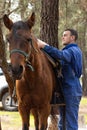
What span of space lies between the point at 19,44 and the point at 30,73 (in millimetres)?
687

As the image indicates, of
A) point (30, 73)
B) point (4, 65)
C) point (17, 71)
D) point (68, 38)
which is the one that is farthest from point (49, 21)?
point (17, 71)

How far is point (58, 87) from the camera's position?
7.11 metres

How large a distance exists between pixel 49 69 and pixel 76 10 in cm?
1956

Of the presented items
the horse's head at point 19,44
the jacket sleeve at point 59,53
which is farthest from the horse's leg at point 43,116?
the horse's head at point 19,44

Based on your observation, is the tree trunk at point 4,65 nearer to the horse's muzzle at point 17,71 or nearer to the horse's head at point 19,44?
the horse's head at point 19,44

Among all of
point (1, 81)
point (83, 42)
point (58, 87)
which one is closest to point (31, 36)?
point (58, 87)

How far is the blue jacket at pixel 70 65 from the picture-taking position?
6719 millimetres

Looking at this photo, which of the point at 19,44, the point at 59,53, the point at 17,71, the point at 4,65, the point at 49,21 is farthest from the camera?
the point at 49,21

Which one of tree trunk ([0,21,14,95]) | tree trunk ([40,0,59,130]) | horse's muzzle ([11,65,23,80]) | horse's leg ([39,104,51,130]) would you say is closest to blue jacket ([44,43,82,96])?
horse's leg ([39,104,51,130])

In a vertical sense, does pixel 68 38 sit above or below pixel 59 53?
above

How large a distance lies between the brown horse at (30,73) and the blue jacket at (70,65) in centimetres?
19

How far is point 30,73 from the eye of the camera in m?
6.38

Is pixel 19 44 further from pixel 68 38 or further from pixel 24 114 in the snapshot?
pixel 68 38

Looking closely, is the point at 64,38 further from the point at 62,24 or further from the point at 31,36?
the point at 62,24
